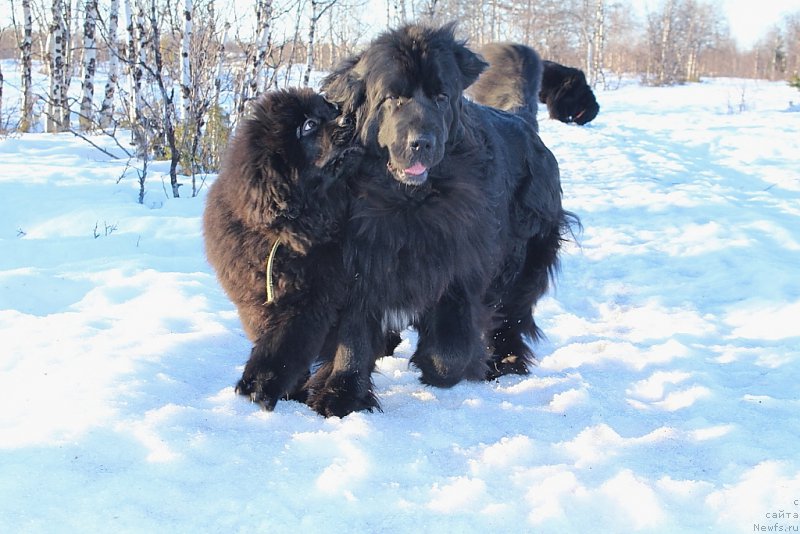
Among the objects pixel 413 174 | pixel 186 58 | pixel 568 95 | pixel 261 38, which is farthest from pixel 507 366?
pixel 568 95

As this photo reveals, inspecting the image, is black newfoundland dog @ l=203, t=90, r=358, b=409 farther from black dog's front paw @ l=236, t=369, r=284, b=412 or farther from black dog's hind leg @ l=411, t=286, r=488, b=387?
black dog's hind leg @ l=411, t=286, r=488, b=387

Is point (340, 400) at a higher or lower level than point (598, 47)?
lower

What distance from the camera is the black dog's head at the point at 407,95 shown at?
2629mm

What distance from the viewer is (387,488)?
1.95 metres

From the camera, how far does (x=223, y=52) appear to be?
815 cm

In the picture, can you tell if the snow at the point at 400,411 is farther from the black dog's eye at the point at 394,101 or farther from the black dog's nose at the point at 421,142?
the black dog's eye at the point at 394,101

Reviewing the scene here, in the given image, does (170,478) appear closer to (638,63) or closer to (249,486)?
(249,486)

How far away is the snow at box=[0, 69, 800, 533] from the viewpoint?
6.01 feet

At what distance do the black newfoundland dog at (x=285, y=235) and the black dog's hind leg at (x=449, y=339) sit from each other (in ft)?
1.56

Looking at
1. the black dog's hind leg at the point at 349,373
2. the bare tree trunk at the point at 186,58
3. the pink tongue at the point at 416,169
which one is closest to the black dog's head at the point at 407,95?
the pink tongue at the point at 416,169

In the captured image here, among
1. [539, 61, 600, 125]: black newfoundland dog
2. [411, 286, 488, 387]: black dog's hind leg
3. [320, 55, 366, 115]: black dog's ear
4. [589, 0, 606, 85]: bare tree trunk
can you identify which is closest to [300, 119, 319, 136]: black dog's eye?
[320, 55, 366, 115]: black dog's ear

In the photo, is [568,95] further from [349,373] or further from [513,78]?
[349,373]

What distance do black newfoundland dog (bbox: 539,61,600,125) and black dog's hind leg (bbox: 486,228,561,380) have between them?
1091 cm

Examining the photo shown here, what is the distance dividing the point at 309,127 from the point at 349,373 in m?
0.97
